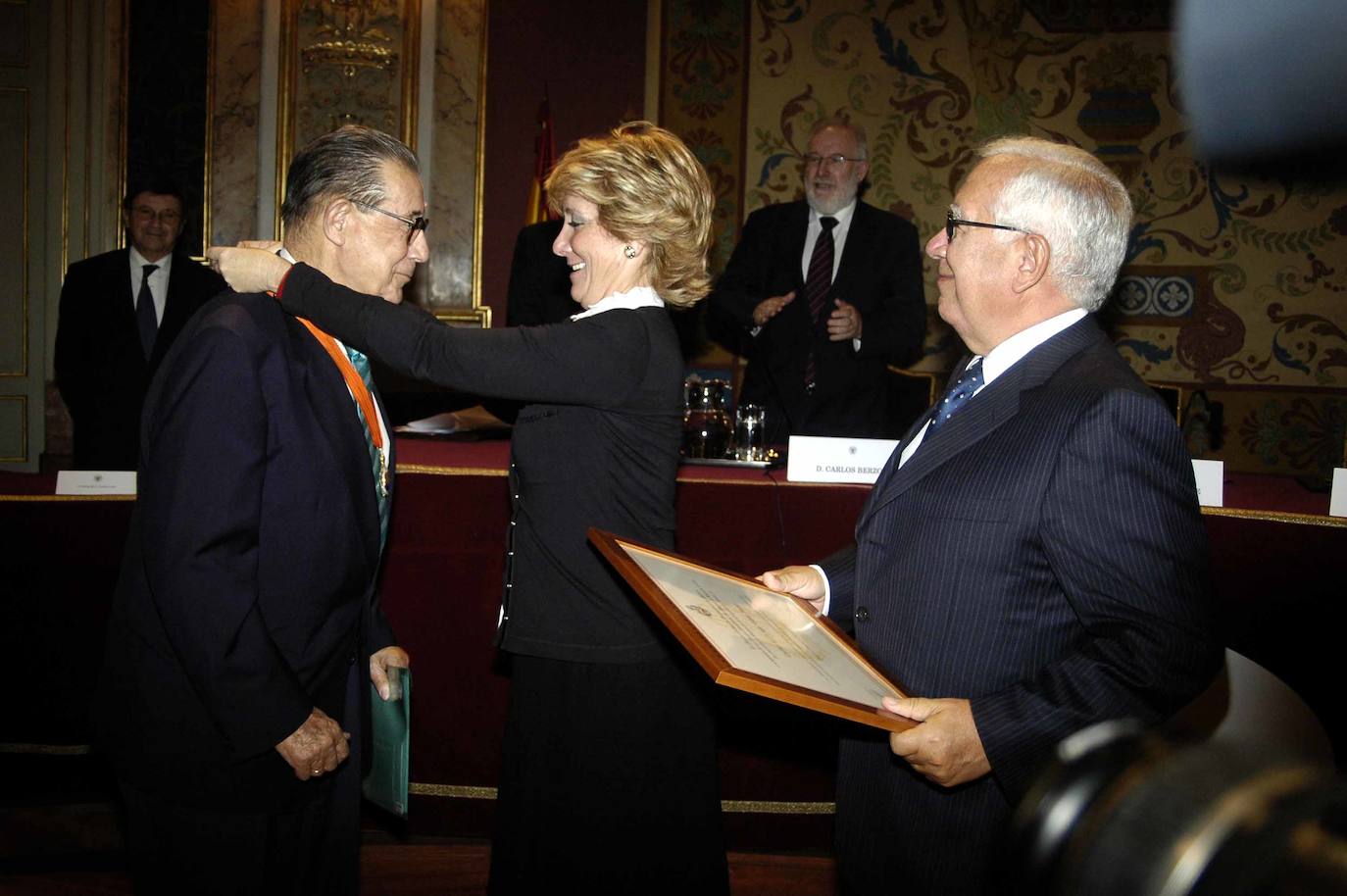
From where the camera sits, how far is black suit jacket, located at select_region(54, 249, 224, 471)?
4465 millimetres

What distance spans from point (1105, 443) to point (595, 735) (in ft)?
3.48

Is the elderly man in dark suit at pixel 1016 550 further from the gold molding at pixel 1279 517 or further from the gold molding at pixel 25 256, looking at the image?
the gold molding at pixel 25 256

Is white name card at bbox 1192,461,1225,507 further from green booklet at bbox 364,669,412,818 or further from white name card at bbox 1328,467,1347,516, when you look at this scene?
green booklet at bbox 364,669,412,818

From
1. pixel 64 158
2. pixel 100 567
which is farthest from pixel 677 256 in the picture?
pixel 64 158

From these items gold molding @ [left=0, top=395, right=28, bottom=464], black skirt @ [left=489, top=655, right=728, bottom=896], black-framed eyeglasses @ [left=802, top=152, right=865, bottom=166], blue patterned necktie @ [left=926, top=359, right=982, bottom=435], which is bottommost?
black skirt @ [left=489, top=655, right=728, bottom=896]

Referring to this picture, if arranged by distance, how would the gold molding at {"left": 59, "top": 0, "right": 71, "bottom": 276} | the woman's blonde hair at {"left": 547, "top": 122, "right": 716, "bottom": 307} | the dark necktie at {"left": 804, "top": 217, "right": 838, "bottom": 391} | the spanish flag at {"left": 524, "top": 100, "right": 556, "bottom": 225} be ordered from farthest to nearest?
the gold molding at {"left": 59, "top": 0, "right": 71, "bottom": 276} → the spanish flag at {"left": 524, "top": 100, "right": 556, "bottom": 225} → the dark necktie at {"left": 804, "top": 217, "right": 838, "bottom": 391} → the woman's blonde hair at {"left": 547, "top": 122, "right": 716, "bottom": 307}

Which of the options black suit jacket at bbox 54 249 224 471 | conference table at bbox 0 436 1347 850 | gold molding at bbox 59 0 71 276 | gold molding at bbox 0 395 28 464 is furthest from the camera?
gold molding at bbox 0 395 28 464

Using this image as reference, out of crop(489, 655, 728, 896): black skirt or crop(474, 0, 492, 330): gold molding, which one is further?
crop(474, 0, 492, 330): gold molding

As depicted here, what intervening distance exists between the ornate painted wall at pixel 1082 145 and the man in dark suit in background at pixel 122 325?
2.62m

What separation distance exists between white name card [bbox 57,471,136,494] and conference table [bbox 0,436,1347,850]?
0.04m

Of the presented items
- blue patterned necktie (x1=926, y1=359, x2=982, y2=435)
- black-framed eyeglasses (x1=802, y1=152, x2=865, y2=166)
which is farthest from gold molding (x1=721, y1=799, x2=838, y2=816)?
black-framed eyeglasses (x1=802, y1=152, x2=865, y2=166)

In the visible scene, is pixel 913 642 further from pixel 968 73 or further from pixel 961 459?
pixel 968 73

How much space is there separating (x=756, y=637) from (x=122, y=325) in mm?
4007

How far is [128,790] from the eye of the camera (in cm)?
163
